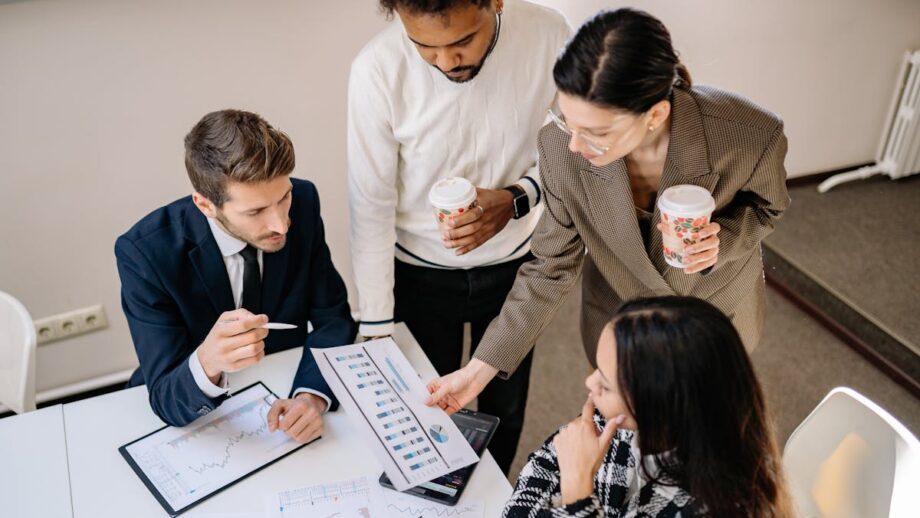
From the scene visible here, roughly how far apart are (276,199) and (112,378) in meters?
1.61

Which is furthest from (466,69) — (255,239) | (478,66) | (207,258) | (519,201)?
(207,258)

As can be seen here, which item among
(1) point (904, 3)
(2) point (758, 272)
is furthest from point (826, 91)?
(2) point (758, 272)

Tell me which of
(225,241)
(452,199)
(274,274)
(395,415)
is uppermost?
(452,199)

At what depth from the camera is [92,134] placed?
2.52m

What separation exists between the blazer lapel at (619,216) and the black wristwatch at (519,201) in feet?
0.75

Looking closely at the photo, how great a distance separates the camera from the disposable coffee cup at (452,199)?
162 cm

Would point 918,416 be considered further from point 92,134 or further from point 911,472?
point 92,134

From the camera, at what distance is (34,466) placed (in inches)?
64.4

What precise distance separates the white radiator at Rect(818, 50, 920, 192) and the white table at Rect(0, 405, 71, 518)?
323 cm

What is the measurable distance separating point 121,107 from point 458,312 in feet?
4.16

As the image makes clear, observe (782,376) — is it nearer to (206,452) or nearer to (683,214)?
(683,214)

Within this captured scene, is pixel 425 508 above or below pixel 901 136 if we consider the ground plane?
above

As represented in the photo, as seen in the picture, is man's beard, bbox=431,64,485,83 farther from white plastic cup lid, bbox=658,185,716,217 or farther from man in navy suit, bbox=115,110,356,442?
white plastic cup lid, bbox=658,185,716,217

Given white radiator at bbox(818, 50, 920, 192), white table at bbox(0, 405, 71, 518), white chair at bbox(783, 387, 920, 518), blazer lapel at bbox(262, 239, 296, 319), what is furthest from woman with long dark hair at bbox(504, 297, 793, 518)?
white radiator at bbox(818, 50, 920, 192)
